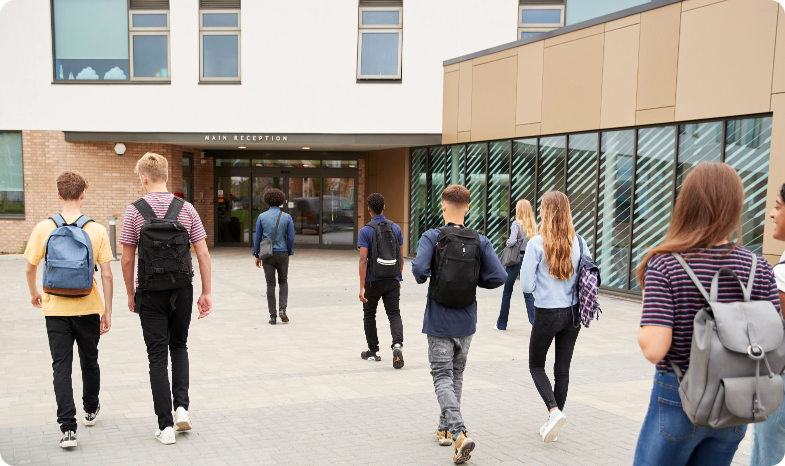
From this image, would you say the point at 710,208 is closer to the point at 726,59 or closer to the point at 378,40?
the point at 726,59

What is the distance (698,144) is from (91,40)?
15124mm

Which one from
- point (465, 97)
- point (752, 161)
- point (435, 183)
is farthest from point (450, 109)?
point (752, 161)

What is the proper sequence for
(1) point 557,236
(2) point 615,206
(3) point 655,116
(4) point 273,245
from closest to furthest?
(1) point 557,236
(4) point 273,245
(3) point 655,116
(2) point 615,206

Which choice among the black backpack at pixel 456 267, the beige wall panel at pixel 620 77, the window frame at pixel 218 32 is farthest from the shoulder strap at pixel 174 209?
the window frame at pixel 218 32

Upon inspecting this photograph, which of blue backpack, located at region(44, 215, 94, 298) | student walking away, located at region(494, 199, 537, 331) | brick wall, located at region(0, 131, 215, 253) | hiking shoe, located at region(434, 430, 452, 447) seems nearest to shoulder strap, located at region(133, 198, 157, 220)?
blue backpack, located at region(44, 215, 94, 298)

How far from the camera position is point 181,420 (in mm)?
4605

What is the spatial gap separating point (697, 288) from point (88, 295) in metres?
3.77

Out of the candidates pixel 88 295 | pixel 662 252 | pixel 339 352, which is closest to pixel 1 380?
pixel 88 295

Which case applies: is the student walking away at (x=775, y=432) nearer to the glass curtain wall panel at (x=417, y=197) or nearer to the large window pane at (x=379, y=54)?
the large window pane at (x=379, y=54)

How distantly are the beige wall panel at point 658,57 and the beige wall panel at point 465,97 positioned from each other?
5187mm

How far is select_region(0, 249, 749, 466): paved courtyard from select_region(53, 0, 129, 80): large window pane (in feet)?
31.5

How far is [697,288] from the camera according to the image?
237 centimetres

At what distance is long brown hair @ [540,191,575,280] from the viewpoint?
4535mm

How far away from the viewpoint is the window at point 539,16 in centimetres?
1661
